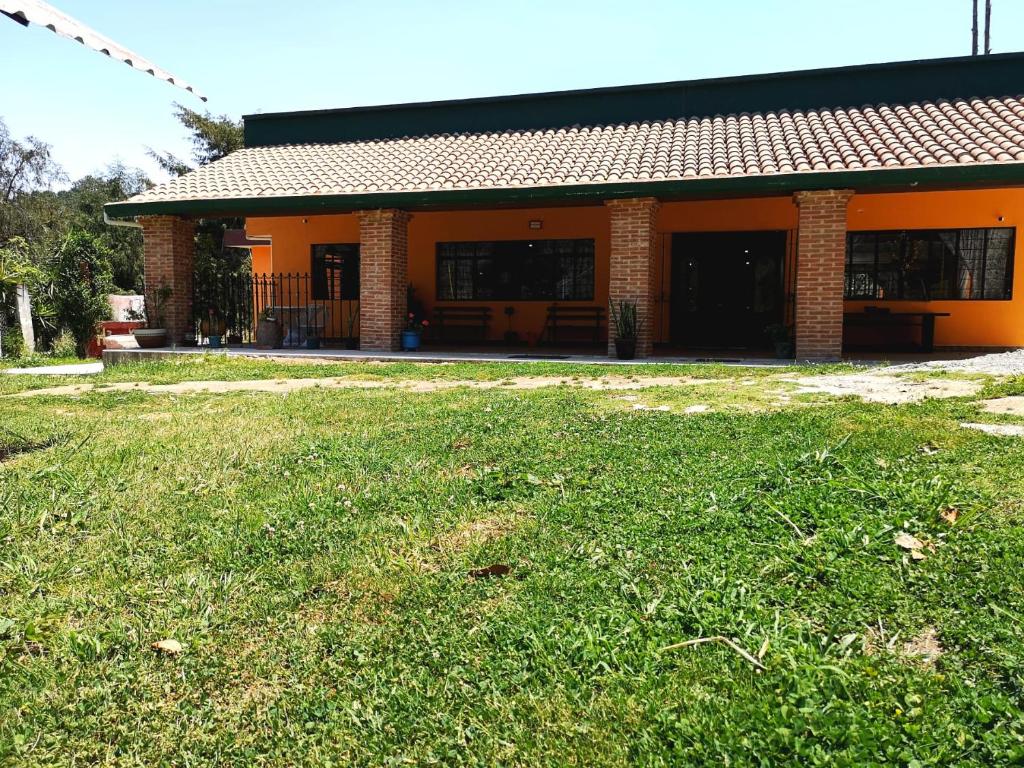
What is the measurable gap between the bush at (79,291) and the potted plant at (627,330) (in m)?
11.6

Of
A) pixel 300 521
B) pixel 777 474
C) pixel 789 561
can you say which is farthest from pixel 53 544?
pixel 777 474

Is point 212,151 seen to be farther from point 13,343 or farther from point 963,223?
point 963,223

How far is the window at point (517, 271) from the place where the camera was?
53.3ft

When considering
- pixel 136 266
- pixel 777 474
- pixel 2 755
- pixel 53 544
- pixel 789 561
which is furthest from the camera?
pixel 136 266

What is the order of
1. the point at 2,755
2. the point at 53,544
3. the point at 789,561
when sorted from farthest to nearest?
the point at 53,544
the point at 789,561
the point at 2,755

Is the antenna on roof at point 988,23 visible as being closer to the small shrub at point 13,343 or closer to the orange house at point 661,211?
the orange house at point 661,211

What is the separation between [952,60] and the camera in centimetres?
1430

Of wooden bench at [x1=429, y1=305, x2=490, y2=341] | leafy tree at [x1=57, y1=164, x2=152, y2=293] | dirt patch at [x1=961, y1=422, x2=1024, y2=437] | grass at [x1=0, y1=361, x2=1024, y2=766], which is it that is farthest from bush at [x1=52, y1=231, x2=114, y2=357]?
leafy tree at [x1=57, y1=164, x2=152, y2=293]

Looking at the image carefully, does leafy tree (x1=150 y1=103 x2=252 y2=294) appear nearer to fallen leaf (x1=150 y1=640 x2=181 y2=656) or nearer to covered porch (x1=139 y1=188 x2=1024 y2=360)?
covered porch (x1=139 y1=188 x2=1024 y2=360)

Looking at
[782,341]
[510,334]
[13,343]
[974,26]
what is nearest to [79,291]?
[13,343]

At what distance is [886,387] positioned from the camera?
677cm

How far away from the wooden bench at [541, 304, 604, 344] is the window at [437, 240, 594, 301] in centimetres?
29

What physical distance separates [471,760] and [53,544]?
2480mm

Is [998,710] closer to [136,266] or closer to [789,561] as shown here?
A: [789,561]
